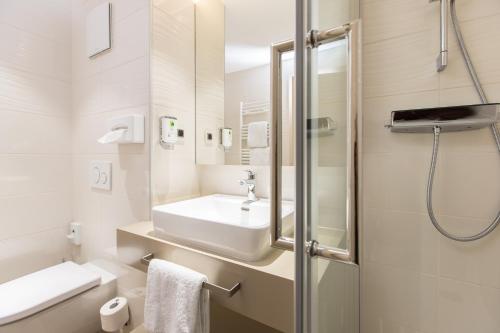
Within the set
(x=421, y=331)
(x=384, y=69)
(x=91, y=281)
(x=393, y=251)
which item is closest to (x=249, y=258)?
(x=393, y=251)

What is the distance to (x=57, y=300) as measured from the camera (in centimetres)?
107

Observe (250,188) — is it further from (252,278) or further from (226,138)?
(252,278)

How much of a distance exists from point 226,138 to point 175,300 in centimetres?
83

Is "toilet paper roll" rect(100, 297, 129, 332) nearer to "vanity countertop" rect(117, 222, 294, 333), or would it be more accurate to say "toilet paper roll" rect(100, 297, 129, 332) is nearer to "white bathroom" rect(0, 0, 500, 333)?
"white bathroom" rect(0, 0, 500, 333)

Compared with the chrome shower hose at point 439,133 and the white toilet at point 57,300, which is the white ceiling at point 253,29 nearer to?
the chrome shower hose at point 439,133

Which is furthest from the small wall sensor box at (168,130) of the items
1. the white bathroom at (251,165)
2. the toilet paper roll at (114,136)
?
the toilet paper roll at (114,136)

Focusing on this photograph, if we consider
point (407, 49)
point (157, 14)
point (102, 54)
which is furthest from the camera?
point (102, 54)

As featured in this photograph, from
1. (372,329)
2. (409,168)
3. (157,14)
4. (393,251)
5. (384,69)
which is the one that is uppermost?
(157,14)

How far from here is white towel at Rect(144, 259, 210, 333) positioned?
0.77m

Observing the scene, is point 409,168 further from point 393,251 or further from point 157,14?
point 157,14

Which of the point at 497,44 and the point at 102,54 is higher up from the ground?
the point at 102,54

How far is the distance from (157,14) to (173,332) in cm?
141

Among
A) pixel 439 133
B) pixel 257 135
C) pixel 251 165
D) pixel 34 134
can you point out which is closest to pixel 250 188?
pixel 251 165

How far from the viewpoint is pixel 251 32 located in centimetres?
125
